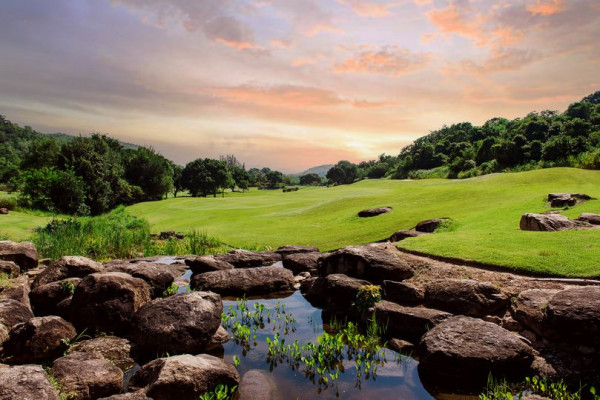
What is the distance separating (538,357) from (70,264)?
52.5ft

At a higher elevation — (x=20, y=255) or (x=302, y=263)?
(x=20, y=255)

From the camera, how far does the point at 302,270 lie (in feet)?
64.8

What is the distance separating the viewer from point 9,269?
16688mm

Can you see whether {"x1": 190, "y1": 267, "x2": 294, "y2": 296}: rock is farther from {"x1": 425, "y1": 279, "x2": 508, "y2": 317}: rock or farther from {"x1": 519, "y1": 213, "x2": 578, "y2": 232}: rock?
{"x1": 519, "y1": 213, "x2": 578, "y2": 232}: rock

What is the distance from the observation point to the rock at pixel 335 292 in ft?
45.9

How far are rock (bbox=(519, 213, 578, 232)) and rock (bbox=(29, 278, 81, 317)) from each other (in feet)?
68.6

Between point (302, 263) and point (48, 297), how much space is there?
11.2 metres

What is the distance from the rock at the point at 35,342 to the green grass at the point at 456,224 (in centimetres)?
1416

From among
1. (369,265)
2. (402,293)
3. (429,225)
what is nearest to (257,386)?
(402,293)

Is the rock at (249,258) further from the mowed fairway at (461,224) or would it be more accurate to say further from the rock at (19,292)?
the rock at (19,292)

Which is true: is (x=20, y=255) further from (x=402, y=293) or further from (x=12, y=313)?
(x=402, y=293)

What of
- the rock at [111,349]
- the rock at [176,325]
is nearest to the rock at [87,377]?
the rock at [111,349]

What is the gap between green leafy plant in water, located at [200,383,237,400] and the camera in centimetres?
793

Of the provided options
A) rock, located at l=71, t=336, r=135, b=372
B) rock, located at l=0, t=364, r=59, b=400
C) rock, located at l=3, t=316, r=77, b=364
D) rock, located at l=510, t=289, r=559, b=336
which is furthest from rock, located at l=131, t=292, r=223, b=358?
rock, located at l=510, t=289, r=559, b=336
